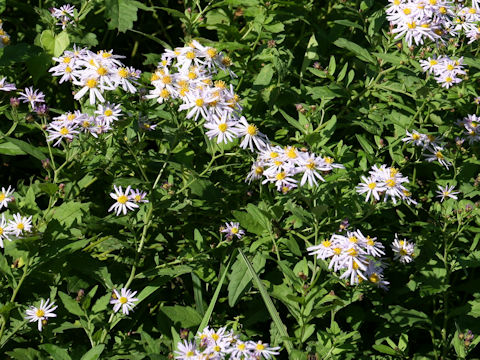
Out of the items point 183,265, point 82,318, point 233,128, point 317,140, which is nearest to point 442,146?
point 317,140

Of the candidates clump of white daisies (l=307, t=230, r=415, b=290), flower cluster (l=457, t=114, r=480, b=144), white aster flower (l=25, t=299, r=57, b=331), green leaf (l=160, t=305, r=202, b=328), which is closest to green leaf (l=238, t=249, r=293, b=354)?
clump of white daisies (l=307, t=230, r=415, b=290)

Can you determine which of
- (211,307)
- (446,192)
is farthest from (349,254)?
(446,192)

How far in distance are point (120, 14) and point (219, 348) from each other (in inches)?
82.2

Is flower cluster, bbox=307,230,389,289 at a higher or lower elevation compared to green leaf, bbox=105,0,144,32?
lower

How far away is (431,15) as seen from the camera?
3.15 m

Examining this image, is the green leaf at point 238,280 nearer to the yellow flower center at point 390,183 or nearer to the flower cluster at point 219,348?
the flower cluster at point 219,348

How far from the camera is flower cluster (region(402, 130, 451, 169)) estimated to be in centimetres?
330

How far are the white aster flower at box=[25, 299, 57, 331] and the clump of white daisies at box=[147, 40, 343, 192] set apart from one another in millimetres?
1008

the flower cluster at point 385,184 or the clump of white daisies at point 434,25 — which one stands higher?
the clump of white daisies at point 434,25

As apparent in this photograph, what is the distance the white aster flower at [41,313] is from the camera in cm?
265

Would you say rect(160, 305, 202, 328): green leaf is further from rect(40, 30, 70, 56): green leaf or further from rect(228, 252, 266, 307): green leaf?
rect(40, 30, 70, 56): green leaf

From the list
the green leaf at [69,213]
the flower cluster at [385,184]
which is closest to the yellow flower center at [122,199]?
the green leaf at [69,213]

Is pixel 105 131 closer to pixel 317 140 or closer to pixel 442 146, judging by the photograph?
pixel 317 140

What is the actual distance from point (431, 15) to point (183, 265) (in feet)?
5.73
